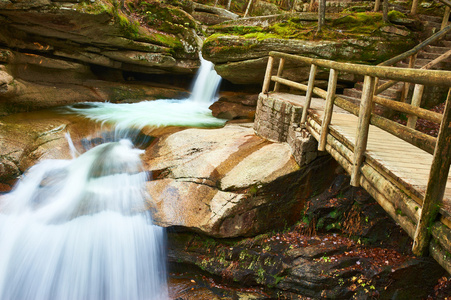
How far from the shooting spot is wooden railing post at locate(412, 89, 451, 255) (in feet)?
7.70

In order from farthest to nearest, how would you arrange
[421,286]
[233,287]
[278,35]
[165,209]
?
[278,35] < [165,209] < [233,287] < [421,286]

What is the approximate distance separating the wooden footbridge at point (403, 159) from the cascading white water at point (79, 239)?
3.74 m

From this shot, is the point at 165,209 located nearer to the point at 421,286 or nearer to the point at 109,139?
the point at 109,139

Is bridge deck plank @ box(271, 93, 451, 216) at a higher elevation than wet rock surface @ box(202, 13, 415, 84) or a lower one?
lower

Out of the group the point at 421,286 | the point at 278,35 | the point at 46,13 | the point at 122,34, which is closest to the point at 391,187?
the point at 421,286

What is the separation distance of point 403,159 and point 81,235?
5.39 meters

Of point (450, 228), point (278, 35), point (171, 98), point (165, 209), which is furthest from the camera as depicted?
point (171, 98)

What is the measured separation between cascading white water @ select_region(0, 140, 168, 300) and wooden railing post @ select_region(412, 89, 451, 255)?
14.0 feet

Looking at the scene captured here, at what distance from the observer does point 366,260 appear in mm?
5469

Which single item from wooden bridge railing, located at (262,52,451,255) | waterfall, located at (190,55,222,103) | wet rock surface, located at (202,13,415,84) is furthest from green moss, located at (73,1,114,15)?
wooden bridge railing, located at (262,52,451,255)

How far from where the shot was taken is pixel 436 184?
2.48m

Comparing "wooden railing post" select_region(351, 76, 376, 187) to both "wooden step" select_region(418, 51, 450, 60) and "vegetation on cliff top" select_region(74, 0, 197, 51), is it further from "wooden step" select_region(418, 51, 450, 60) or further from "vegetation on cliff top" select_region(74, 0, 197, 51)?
"vegetation on cliff top" select_region(74, 0, 197, 51)

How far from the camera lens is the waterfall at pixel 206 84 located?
44.7 feet

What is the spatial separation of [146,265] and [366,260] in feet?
12.8
